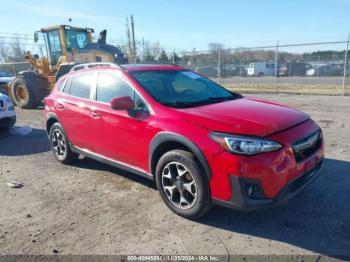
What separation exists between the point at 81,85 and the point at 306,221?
148 inches

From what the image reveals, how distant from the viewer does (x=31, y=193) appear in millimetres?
4605

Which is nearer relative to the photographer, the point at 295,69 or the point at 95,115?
the point at 95,115

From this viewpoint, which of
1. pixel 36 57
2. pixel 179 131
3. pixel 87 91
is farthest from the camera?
pixel 36 57

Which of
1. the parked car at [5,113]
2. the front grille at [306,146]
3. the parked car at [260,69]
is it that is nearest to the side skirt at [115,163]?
the front grille at [306,146]

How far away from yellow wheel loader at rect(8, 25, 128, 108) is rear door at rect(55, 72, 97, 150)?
7635mm

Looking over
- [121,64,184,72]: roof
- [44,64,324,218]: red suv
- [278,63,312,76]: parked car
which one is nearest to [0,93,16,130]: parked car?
[44,64,324,218]: red suv

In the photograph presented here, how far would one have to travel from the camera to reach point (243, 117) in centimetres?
341

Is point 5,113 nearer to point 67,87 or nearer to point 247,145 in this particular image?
point 67,87

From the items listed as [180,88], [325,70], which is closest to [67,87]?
[180,88]

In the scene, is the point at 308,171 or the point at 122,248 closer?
the point at 122,248

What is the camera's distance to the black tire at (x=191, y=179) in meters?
3.36

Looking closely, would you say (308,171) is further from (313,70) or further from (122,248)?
(313,70)

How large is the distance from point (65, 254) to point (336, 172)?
387cm

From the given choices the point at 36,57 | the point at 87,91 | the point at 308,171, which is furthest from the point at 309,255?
the point at 36,57
